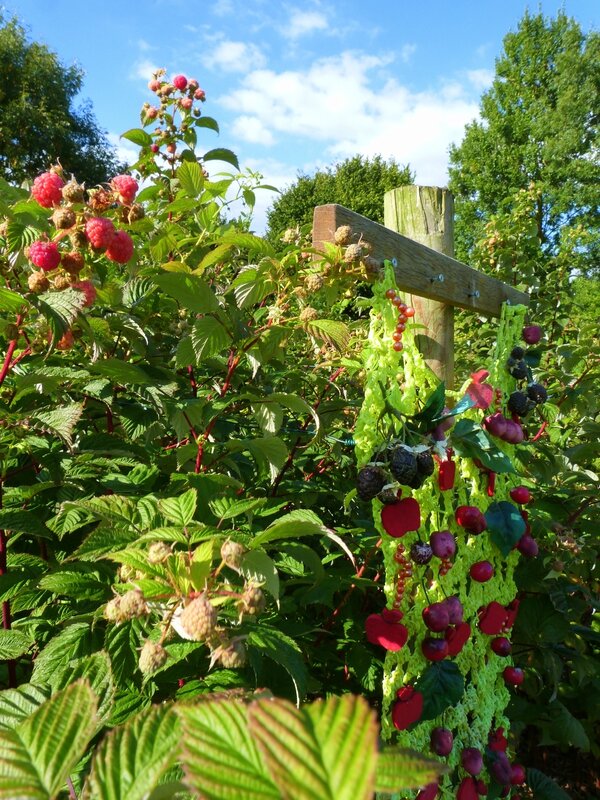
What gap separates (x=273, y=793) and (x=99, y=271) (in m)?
1.33

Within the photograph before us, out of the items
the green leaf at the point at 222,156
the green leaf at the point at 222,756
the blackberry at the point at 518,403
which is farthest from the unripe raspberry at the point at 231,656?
the green leaf at the point at 222,156

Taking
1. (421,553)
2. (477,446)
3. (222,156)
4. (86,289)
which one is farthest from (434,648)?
(222,156)

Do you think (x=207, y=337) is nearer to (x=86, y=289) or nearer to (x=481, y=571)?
(x=86, y=289)

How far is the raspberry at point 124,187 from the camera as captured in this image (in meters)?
1.19

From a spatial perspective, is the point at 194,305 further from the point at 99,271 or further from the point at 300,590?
the point at 300,590

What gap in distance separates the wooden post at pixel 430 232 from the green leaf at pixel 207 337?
742mm

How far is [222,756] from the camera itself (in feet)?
0.90

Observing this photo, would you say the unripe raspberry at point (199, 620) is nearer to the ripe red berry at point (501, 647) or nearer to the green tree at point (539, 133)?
the ripe red berry at point (501, 647)

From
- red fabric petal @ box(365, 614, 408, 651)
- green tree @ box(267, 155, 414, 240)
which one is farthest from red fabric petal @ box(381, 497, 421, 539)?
green tree @ box(267, 155, 414, 240)

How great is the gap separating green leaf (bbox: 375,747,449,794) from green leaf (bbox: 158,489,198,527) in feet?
1.57

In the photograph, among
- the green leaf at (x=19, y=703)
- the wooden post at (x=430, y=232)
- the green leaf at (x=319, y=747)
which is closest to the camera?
the green leaf at (x=319, y=747)

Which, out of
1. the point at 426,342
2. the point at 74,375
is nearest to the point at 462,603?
the point at 426,342

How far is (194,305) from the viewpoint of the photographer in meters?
1.10

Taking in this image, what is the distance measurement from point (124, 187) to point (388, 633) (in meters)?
1.00
